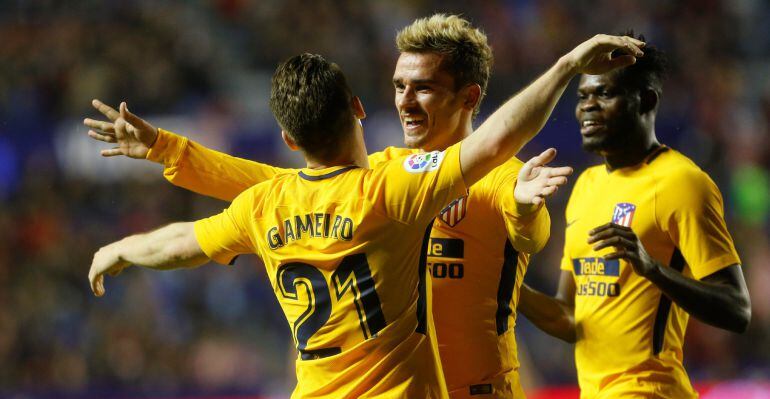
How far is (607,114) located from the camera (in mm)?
5070

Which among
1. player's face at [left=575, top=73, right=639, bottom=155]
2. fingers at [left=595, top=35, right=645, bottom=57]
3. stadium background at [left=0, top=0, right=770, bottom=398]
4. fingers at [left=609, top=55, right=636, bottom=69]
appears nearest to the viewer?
fingers at [left=595, top=35, right=645, bottom=57]

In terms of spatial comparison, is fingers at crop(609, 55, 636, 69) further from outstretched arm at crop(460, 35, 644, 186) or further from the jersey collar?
the jersey collar

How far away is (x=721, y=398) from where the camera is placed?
8.46 meters

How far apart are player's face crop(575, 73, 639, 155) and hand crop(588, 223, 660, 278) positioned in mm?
952

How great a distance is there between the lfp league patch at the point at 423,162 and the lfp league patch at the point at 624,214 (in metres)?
1.55

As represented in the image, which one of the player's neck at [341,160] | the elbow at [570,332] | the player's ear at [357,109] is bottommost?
the elbow at [570,332]

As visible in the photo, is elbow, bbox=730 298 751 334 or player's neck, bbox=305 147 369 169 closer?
player's neck, bbox=305 147 369 169

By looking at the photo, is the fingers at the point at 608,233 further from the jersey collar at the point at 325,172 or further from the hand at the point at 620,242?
the jersey collar at the point at 325,172

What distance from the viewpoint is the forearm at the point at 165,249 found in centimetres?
423

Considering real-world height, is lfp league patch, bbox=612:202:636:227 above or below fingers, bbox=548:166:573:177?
below

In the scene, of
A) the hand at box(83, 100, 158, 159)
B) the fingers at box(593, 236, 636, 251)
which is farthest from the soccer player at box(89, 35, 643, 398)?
the hand at box(83, 100, 158, 159)

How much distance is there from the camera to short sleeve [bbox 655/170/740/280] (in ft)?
15.1

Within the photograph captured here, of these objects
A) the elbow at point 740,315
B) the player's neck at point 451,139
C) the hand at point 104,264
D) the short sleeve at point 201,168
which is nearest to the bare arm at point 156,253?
the hand at point 104,264

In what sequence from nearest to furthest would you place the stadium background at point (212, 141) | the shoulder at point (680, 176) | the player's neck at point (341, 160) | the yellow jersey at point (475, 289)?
the player's neck at point (341, 160), the yellow jersey at point (475, 289), the shoulder at point (680, 176), the stadium background at point (212, 141)
